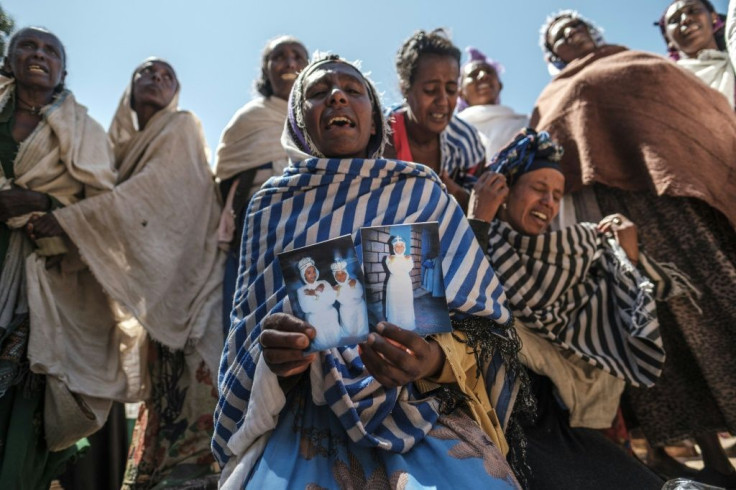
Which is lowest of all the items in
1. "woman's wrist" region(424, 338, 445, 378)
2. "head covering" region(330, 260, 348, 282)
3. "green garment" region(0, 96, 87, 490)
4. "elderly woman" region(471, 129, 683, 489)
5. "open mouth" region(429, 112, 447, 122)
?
"green garment" region(0, 96, 87, 490)

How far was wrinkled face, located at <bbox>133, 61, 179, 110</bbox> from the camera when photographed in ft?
14.6

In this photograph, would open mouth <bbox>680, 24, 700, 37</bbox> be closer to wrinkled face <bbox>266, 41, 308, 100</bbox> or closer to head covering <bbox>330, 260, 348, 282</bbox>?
wrinkled face <bbox>266, 41, 308, 100</bbox>

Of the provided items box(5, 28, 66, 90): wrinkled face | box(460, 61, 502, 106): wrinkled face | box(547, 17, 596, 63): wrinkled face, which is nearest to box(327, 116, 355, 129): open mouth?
box(5, 28, 66, 90): wrinkled face

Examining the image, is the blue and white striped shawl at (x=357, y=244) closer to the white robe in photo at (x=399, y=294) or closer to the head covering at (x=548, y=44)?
the white robe in photo at (x=399, y=294)

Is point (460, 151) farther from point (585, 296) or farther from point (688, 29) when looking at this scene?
point (688, 29)

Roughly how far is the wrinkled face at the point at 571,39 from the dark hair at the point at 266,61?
6.23ft

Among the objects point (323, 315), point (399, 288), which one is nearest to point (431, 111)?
point (399, 288)

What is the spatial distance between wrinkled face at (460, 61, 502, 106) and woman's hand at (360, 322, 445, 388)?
4016 millimetres

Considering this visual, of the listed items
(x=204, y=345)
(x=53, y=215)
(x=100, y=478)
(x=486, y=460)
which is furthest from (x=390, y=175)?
(x=100, y=478)

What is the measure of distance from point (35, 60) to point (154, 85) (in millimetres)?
883

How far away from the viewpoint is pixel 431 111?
358cm

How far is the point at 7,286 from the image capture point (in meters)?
3.32

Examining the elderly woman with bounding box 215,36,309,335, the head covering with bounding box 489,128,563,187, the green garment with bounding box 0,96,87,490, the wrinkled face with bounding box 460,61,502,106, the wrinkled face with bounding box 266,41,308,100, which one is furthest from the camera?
the wrinkled face with bounding box 460,61,502,106

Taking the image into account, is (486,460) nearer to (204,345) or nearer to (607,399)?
(607,399)
